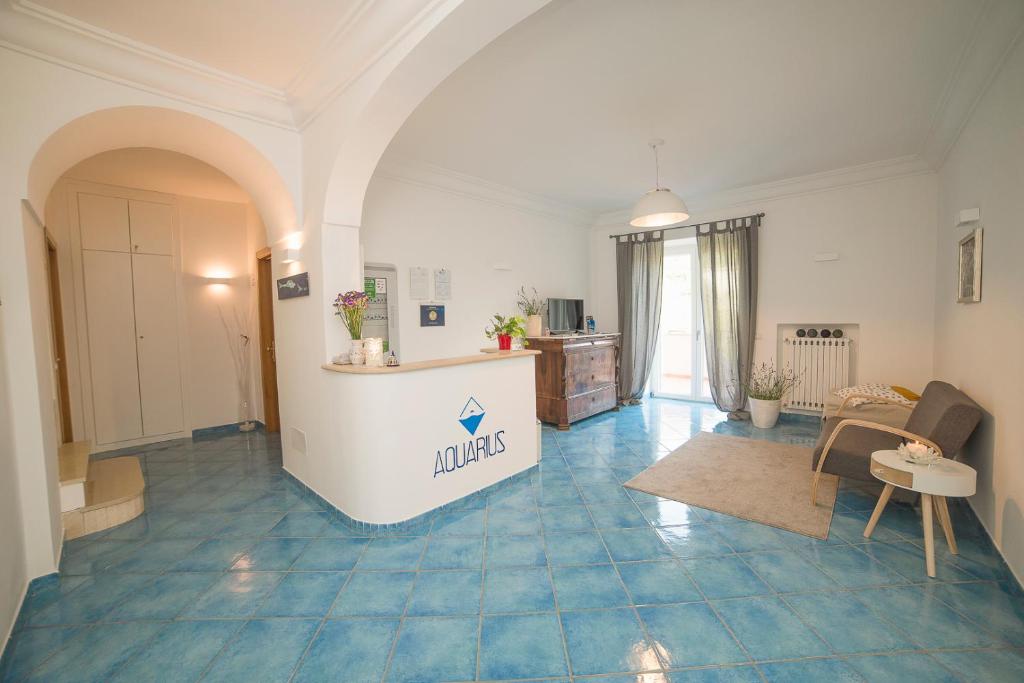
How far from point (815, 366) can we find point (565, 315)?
121 inches

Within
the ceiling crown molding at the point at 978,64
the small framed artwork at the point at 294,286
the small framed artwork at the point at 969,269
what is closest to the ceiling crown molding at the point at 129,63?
the small framed artwork at the point at 294,286

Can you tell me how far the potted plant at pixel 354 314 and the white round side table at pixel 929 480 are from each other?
3.14 meters

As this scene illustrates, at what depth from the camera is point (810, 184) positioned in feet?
16.2

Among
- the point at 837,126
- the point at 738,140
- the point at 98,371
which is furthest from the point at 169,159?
the point at 837,126

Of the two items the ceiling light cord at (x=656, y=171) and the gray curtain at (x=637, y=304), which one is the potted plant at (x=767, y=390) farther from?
the ceiling light cord at (x=656, y=171)

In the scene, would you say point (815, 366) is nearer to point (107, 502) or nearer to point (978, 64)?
point (978, 64)

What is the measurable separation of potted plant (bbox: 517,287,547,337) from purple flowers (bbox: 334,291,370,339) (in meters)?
2.70

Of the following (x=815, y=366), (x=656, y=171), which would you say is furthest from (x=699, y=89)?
(x=815, y=366)

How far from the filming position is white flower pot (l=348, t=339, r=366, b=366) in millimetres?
2787

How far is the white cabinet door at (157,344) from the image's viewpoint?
458 cm

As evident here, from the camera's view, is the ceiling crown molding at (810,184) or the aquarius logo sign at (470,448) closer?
the aquarius logo sign at (470,448)

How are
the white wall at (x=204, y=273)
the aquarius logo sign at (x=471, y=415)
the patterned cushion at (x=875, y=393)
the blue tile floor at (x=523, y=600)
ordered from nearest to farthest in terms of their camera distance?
the blue tile floor at (x=523, y=600), the aquarius logo sign at (x=471, y=415), the patterned cushion at (x=875, y=393), the white wall at (x=204, y=273)

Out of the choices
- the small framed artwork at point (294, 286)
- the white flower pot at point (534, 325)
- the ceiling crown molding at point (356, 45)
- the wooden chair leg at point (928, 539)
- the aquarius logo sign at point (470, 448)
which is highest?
the ceiling crown molding at point (356, 45)

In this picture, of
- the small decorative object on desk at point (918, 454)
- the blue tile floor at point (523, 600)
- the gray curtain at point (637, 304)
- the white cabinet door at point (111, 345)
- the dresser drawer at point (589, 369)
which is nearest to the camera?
the blue tile floor at point (523, 600)
